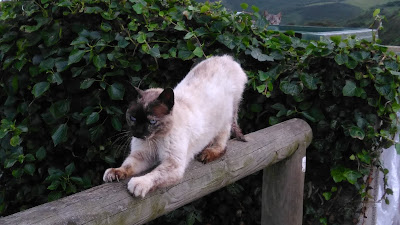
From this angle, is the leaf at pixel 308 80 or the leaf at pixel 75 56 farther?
the leaf at pixel 308 80

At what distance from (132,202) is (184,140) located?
47 cm

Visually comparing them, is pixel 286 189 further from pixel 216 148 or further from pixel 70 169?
pixel 70 169

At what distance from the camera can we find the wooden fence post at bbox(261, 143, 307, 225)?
8.28ft

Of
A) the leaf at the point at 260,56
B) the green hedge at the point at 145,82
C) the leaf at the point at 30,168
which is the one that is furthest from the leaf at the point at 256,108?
the leaf at the point at 30,168

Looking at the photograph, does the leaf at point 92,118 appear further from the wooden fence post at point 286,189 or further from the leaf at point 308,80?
the leaf at point 308,80

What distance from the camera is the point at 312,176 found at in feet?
9.32

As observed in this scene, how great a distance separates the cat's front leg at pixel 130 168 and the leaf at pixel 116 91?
2.56ft

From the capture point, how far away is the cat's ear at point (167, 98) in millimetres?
1728

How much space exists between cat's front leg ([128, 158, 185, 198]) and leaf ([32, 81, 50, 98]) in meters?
1.20

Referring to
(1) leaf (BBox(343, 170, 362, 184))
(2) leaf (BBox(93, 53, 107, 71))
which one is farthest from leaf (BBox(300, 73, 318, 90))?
(2) leaf (BBox(93, 53, 107, 71))

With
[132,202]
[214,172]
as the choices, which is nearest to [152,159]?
[214,172]

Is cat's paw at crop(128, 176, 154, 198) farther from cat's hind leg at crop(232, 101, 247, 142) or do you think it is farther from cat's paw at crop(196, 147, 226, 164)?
cat's hind leg at crop(232, 101, 247, 142)

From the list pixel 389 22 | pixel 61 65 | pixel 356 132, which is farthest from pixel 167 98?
pixel 389 22

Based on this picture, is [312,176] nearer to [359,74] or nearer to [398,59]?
[359,74]
